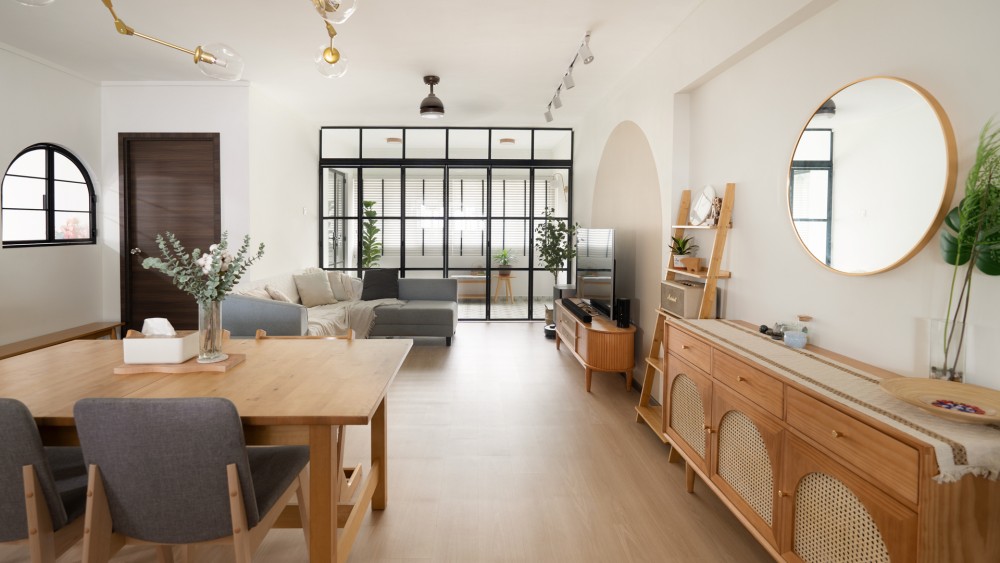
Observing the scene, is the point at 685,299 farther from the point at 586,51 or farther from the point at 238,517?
the point at 238,517

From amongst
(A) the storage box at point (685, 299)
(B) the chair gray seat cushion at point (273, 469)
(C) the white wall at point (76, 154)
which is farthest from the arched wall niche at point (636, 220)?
(C) the white wall at point (76, 154)

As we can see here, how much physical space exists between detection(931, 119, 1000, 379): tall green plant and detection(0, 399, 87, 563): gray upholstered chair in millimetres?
2759

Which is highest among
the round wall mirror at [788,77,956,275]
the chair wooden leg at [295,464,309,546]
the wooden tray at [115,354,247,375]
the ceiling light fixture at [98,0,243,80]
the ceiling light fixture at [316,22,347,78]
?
the ceiling light fixture at [316,22,347,78]

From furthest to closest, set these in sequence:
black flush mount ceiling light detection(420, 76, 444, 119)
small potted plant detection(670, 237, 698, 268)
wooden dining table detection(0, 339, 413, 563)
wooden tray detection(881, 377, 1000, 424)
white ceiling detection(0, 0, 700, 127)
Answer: black flush mount ceiling light detection(420, 76, 444, 119) → small potted plant detection(670, 237, 698, 268) → white ceiling detection(0, 0, 700, 127) → wooden dining table detection(0, 339, 413, 563) → wooden tray detection(881, 377, 1000, 424)

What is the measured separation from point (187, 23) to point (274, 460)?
355 centimetres

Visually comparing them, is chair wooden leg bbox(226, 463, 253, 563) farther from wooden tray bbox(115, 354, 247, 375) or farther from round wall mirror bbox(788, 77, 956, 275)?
round wall mirror bbox(788, 77, 956, 275)

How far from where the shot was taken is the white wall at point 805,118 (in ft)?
6.02

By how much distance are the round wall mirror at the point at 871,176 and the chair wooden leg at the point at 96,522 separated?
2.73 metres

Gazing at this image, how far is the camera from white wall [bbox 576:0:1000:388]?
184 cm

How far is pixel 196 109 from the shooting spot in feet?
18.7

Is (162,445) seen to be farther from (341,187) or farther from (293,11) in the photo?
(341,187)

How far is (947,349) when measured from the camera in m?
1.83

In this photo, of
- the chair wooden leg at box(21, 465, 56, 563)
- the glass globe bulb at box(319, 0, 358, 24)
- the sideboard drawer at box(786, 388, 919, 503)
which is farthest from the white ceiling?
the chair wooden leg at box(21, 465, 56, 563)

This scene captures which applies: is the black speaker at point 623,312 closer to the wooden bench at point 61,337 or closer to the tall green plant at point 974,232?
the tall green plant at point 974,232
